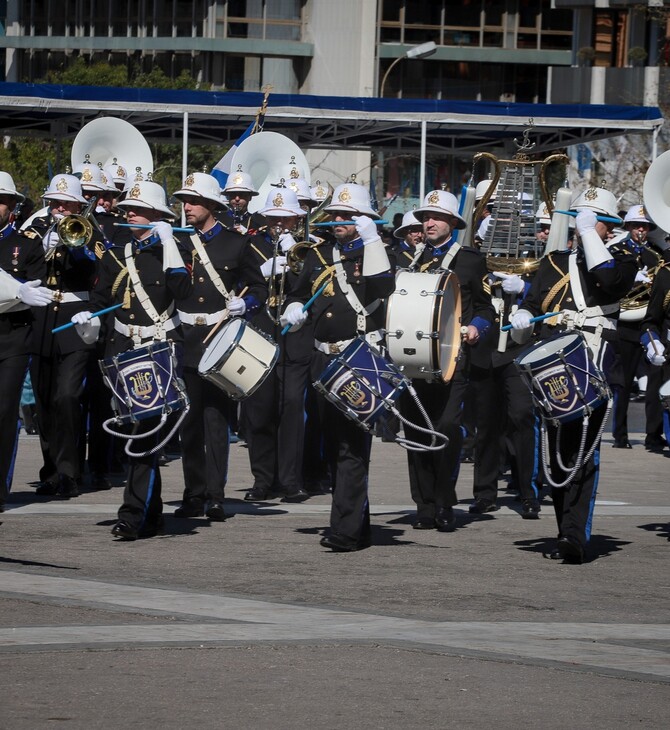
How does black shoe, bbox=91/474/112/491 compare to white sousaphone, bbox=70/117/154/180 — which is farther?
white sousaphone, bbox=70/117/154/180

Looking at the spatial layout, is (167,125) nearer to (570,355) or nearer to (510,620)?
(570,355)

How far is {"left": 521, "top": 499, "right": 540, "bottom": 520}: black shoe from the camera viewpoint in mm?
12391

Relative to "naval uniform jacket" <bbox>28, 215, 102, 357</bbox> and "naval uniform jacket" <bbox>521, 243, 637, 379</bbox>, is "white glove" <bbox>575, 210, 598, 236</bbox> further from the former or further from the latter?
"naval uniform jacket" <bbox>28, 215, 102, 357</bbox>

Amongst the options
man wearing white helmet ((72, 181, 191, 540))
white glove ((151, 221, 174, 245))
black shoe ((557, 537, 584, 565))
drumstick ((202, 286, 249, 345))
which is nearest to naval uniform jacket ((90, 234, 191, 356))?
man wearing white helmet ((72, 181, 191, 540))

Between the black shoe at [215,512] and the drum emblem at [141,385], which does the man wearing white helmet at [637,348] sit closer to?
the black shoe at [215,512]

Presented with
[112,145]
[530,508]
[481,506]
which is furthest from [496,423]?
[112,145]

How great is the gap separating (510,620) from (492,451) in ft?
14.2

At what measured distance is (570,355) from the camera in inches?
401

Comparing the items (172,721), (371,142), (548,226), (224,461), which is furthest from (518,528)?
(371,142)

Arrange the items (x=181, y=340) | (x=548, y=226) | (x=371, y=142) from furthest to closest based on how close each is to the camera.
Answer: (x=371, y=142) → (x=548, y=226) → (x=181, y=340)

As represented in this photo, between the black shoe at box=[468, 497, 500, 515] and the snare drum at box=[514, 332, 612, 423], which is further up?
the snare drum at box=[514, 332, 612, 423]

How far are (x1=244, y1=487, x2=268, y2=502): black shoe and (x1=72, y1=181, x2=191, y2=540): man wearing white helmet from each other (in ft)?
6.35

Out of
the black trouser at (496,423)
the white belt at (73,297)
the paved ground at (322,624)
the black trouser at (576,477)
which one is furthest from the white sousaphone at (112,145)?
the black trouser at (576,477)

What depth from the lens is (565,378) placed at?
10.2m
